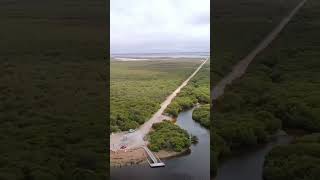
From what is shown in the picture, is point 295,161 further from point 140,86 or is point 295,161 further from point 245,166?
point 140,86

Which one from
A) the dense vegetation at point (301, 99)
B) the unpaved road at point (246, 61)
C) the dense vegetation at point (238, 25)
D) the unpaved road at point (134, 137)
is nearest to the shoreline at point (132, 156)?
the unpaved road at point (134, 137)

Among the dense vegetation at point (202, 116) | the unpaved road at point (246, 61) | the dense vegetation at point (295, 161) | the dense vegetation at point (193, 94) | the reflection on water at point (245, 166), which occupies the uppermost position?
the unpaved road at point (246, 61)

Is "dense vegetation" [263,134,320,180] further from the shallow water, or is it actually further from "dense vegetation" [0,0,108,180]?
"dense vegetation" [0,0,108,180]

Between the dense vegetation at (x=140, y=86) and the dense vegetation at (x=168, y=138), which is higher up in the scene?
the dense vegetation at (x=140, y=86)

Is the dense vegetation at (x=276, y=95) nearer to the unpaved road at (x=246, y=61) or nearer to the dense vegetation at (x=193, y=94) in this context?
the unpaved road at (x=246, y=61)

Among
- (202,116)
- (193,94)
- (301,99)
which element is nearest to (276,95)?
(301,99)

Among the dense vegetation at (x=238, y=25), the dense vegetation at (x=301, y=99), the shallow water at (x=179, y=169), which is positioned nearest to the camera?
the shallow water at (x=179, y=169)
